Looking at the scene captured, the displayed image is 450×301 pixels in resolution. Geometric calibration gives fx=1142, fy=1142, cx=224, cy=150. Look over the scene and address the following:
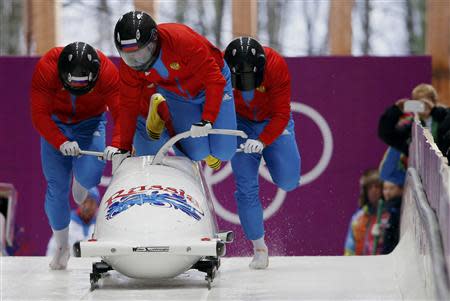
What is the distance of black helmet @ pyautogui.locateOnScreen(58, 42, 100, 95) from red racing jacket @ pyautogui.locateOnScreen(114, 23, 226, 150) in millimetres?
403

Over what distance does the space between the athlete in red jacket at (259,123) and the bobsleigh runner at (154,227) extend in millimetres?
713

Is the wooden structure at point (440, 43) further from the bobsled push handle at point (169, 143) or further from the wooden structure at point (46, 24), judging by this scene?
the bobsled push handle at point (169, 143)

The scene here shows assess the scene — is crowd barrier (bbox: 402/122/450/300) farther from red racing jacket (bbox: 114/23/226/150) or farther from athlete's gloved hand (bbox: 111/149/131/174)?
athlete's gloved hand (bbox: 111/149/131/174)

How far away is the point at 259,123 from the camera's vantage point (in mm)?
6730

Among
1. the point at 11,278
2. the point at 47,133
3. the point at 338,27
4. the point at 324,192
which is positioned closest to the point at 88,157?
the point at 47,133

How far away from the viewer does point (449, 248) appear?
3906mm

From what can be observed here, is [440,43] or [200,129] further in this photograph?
[440,43]

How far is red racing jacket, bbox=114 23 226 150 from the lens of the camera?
5.95 metres

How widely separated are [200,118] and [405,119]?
2.57 meters

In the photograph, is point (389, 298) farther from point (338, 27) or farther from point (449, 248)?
point (338, 27)

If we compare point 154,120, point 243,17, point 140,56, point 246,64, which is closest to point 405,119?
point 243,17

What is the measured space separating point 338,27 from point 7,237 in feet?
10.4

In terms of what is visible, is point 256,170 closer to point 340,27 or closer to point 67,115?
point 67,115

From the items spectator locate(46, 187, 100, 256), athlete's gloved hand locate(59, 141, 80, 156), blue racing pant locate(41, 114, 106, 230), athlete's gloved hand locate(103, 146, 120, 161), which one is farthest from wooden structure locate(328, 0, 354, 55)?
athlete's gloved hand locate(103, 146, 120, 161)
